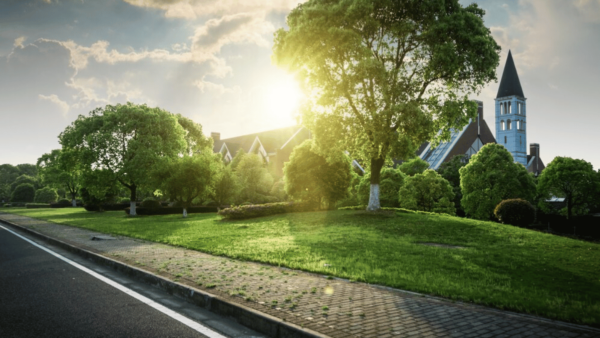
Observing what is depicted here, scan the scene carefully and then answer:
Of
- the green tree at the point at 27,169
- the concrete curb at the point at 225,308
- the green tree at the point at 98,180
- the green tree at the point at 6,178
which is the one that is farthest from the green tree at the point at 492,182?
the green tree at the point at 27,169

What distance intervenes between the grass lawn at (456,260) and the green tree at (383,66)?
15.5 feet

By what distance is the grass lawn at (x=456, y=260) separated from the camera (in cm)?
622

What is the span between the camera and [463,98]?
20172 millimetres

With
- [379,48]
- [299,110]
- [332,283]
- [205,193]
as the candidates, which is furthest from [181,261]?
[205,193]

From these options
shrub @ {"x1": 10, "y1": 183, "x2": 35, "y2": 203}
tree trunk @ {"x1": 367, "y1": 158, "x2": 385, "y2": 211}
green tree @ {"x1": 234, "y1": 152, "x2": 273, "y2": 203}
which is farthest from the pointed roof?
shrub @ {"x1": 10, "y1": 183, "x2": 35, "y2": 203}

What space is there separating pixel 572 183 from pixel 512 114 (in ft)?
208

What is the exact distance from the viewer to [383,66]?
19.1 m

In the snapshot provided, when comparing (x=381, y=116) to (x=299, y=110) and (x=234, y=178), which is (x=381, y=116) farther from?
(x=234, y=178)

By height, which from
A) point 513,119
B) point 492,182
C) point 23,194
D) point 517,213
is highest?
point 513,119

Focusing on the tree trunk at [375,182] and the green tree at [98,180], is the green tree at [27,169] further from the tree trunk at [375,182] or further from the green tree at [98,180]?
the tree trunk at [375,182]

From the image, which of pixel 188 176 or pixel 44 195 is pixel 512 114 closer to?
pixel 188 176

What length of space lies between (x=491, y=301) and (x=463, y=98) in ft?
53.4

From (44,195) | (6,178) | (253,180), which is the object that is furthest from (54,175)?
(6,178)

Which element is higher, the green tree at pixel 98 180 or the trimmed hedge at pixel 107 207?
the green tree at pixel 98 180
